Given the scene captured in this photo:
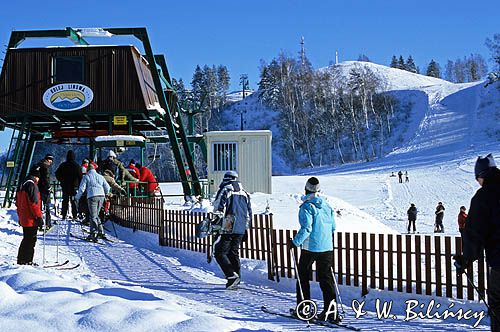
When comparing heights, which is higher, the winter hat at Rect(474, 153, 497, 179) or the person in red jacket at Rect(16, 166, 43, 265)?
the winter hat at Rect(474, 153, 497, 179)

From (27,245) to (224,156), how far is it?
643 inches

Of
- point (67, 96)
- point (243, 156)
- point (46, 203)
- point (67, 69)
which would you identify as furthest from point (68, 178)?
point (243, 156)

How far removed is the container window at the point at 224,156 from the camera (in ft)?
86.0

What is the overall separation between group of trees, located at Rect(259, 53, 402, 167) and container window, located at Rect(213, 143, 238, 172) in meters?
61.1

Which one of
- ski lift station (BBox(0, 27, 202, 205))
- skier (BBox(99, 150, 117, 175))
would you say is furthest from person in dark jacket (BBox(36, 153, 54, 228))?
ski lift station (BBox(0, 27, 202, 205))

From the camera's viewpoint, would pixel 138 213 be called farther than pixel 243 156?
No

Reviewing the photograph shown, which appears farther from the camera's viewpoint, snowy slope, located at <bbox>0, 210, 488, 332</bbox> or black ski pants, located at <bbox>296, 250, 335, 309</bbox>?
black ski pants, located at <bbox>296, 250, 335, 309</bbox>

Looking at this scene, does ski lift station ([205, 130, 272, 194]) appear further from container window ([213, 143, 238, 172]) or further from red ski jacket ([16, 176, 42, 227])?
red ski jacket ([16, 176, 42, 227])

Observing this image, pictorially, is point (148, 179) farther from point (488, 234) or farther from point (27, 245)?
point (488, 234)

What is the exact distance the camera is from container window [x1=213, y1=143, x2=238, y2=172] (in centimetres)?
2622

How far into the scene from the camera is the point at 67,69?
75.6 ft

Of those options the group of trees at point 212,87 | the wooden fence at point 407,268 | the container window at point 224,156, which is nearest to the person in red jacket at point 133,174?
the container window at point 224,156

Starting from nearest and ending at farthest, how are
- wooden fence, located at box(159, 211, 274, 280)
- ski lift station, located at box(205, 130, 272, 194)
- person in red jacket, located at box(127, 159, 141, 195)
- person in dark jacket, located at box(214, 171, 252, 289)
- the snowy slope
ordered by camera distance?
the snowy slope < person in dark jacket, located at box(214, 171, 252, 289) < wooden fence, located at box(159, 211, 274, 280) < person in red jacket, located at box(127, 159, 141, 195) < ski lift station, located at box(205, 130, 272, 194)

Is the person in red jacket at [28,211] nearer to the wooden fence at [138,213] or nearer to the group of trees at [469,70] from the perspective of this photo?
the wooden fence at [138,213]
